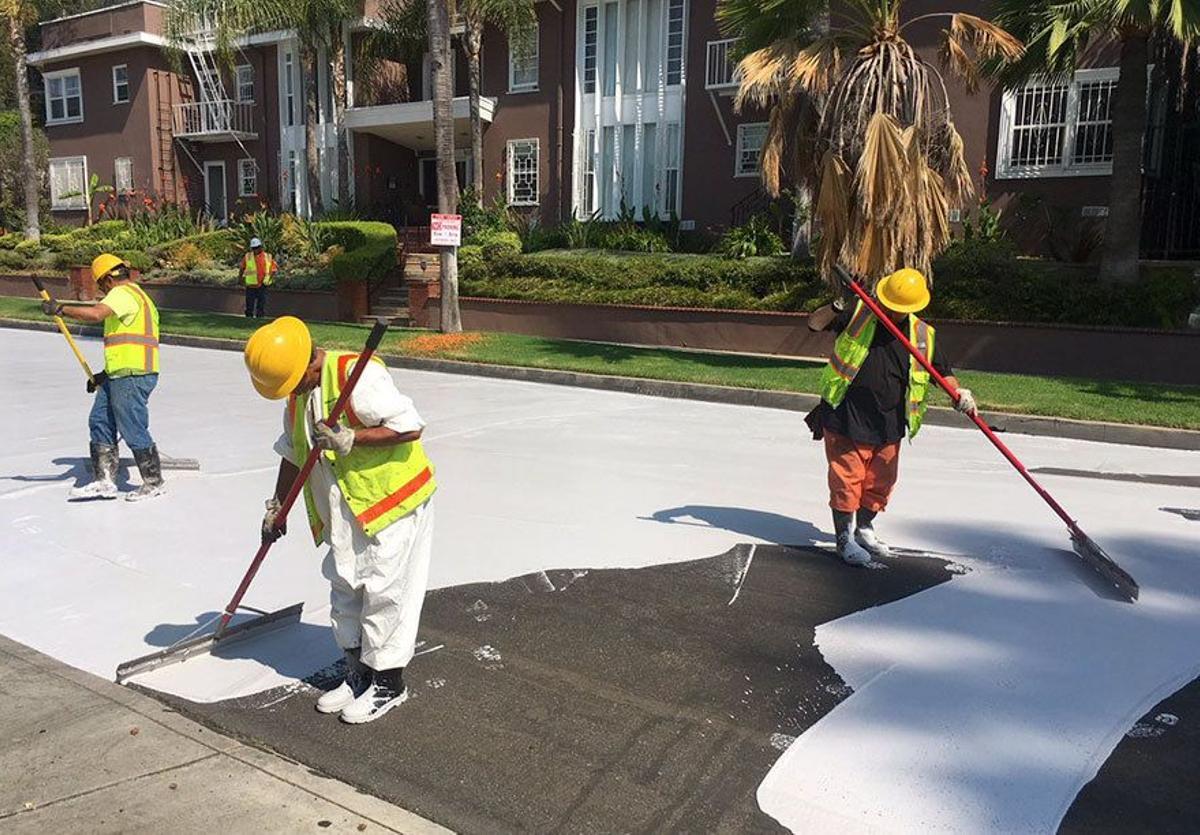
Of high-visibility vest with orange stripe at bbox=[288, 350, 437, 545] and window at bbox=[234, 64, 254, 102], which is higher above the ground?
window at bbox=[234, 64, 254, 102]

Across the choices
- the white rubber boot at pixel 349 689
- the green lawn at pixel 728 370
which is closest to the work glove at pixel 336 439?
the white rubber boot at pixel 349 689

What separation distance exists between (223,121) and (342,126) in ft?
20.6

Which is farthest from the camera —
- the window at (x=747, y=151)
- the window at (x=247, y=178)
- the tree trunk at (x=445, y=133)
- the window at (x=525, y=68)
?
the window at (x=247, y=178)

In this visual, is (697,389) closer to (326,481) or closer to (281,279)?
(326,481)

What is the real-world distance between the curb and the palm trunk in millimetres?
9231

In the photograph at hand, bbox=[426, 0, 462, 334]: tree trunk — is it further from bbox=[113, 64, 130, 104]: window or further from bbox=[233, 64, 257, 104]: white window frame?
bbox=[113, 64, 130, 104]: window

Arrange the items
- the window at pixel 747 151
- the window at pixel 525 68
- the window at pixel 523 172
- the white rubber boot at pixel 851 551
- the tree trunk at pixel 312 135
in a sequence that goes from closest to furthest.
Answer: the white rubber boot at pixel 851 551 → the window at pixel 747 151 → the window at pixel 525 68 → the window at pixel 523 172 → the tree trunk at pixel 312 135

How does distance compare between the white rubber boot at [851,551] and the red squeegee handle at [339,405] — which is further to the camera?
the white rubber boot at [851,551]

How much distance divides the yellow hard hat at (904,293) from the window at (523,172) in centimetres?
2008

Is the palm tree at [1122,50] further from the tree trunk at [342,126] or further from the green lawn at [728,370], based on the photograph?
the tree trunk at [342,126]

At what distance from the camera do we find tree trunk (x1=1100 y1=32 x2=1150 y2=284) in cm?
1312

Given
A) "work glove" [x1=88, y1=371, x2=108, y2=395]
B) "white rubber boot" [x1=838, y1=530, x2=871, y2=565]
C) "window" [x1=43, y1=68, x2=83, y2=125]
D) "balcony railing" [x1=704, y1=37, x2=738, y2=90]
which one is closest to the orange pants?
"white rubber boot" [x1=838, y1=530, x2=871, y2=565]

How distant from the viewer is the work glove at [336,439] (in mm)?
3330

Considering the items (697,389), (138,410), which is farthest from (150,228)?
(138,410)
